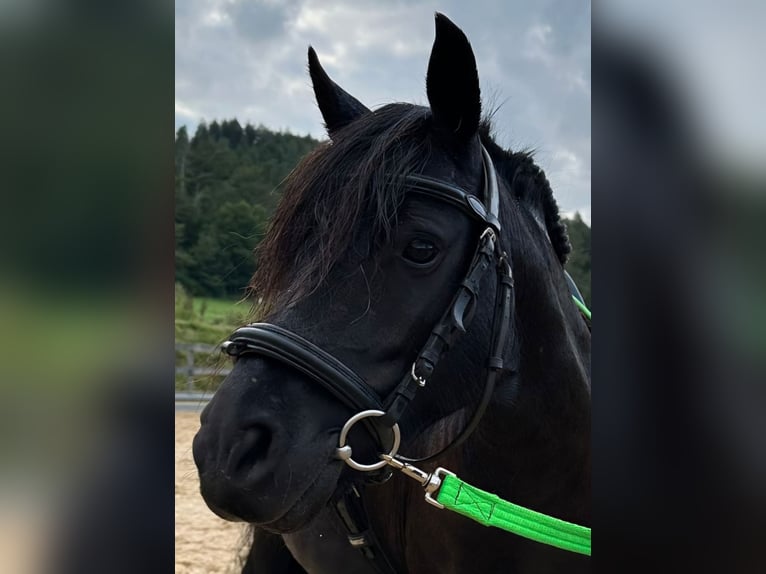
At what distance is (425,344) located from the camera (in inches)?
54.7

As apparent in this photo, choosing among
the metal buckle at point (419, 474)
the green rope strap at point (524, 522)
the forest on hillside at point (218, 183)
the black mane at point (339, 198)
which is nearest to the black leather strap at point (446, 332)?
the metal buckle at point (419, 474)

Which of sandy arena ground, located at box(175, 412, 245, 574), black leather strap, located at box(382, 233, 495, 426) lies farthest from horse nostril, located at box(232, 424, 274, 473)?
sandy arena ground, located at box(175, 412, 245, 574)

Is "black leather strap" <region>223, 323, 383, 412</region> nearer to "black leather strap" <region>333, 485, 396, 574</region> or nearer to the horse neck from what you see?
the horse neck

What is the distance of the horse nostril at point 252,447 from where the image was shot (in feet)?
3.81

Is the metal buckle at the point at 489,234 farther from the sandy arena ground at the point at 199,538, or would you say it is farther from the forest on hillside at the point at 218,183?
the forest on hillside at the point at 218,183

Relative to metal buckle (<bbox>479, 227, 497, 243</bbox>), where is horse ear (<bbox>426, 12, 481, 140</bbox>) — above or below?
above

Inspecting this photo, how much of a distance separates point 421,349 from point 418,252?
0.78 feet

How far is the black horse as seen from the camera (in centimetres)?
123

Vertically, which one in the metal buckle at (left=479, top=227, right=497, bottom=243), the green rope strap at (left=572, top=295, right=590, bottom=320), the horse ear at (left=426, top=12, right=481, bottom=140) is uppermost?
the horse ear at (left=426, top=12, right=481, bottom=140)

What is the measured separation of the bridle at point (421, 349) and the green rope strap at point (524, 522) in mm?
163
